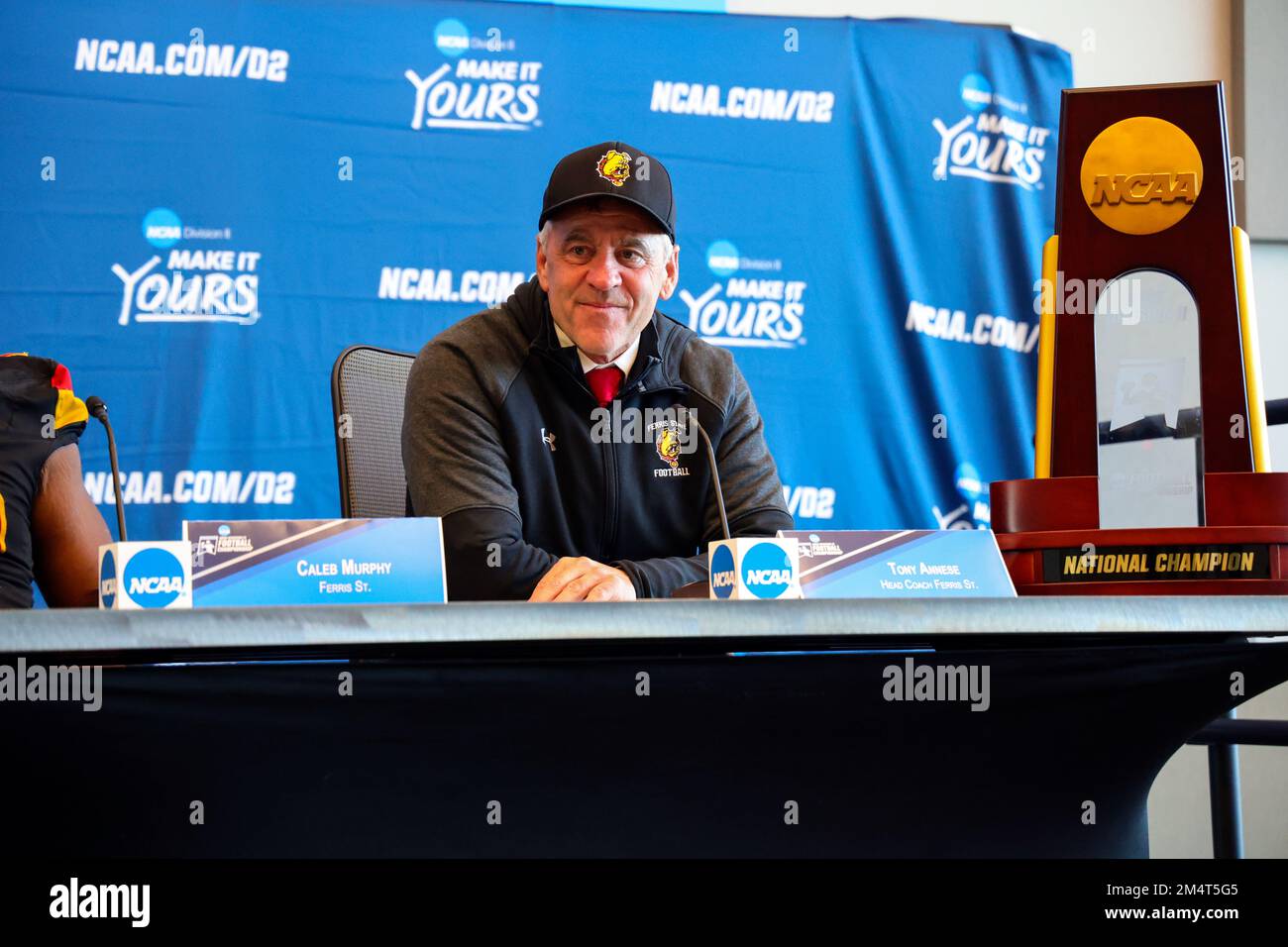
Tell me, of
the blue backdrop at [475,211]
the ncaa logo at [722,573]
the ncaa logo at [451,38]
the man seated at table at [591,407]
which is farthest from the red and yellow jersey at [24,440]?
the ncaa logo at [451,38]

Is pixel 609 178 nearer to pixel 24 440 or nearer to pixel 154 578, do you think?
pixel 24 440

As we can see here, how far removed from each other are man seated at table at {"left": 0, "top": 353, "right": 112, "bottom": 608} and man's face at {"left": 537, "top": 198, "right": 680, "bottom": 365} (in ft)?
2.32

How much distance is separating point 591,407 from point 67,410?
0.74 m

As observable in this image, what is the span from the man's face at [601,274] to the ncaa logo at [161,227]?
57.8 inches

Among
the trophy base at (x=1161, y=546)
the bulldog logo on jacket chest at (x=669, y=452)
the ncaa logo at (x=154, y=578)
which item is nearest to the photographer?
the ncaa logo at (x=154, y=578)

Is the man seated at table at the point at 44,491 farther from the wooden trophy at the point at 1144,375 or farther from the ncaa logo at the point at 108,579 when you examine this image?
the wooden trophy at the point at 1144,375

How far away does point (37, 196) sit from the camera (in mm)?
2924

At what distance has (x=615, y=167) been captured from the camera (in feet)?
5.87

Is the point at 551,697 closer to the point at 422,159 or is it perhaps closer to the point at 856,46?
the point at 422,159

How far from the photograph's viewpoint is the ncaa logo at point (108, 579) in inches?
36.4

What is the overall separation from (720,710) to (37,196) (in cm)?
250

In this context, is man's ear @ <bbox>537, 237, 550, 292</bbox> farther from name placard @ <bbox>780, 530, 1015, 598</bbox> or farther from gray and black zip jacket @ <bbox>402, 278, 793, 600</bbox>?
name placard @ <bbox>780, 530, 1015, 598</bbox>
